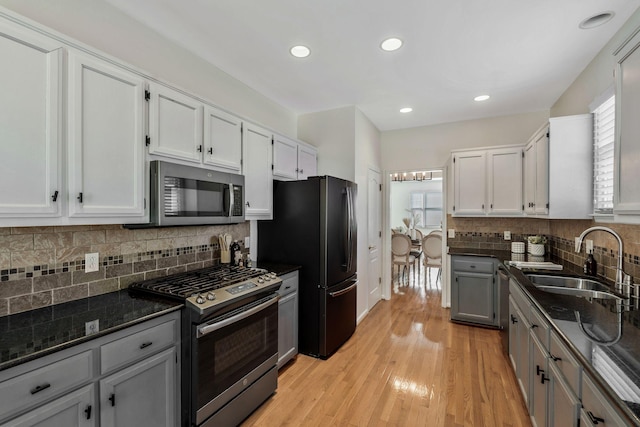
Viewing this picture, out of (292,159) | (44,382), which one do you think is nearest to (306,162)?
(292,159)

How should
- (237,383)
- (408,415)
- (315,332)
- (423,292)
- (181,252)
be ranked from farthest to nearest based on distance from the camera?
(423,292) < (315,332) < (181,252) < (408,415) < (237,383)

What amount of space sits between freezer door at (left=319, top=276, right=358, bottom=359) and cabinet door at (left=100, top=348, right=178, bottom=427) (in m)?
1.51

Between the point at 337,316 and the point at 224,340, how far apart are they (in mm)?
1495

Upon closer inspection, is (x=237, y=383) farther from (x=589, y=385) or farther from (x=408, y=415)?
(x=589, y=385)

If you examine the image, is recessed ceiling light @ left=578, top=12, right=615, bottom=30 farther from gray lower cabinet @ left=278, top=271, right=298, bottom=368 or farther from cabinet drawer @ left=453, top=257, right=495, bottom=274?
gray lower cabinet @ left=278, top=271, right=298, bottom=368

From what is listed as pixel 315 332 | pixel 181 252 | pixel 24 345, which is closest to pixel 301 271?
pixel 315 332

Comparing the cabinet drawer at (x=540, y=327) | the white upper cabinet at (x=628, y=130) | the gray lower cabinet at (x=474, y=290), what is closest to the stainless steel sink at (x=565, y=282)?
the cabinet drawer at (x=540, y=327)

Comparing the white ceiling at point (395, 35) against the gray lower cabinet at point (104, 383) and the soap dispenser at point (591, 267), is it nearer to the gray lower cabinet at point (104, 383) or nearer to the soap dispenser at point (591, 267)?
the soap dispenser at point (591, 267)

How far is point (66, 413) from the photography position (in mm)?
1204

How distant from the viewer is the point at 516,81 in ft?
9.95

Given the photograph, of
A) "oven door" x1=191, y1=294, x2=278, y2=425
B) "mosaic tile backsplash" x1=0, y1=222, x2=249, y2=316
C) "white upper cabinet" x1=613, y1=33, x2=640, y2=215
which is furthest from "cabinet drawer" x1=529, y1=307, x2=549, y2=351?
"mosaic tile backsplash" x1=0, y1=222, x2=249, y2=316

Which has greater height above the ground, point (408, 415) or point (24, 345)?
point (24, 345)

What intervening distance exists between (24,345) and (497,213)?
14.6 ft

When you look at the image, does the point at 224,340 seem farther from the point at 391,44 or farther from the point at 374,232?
the point at 374,232
